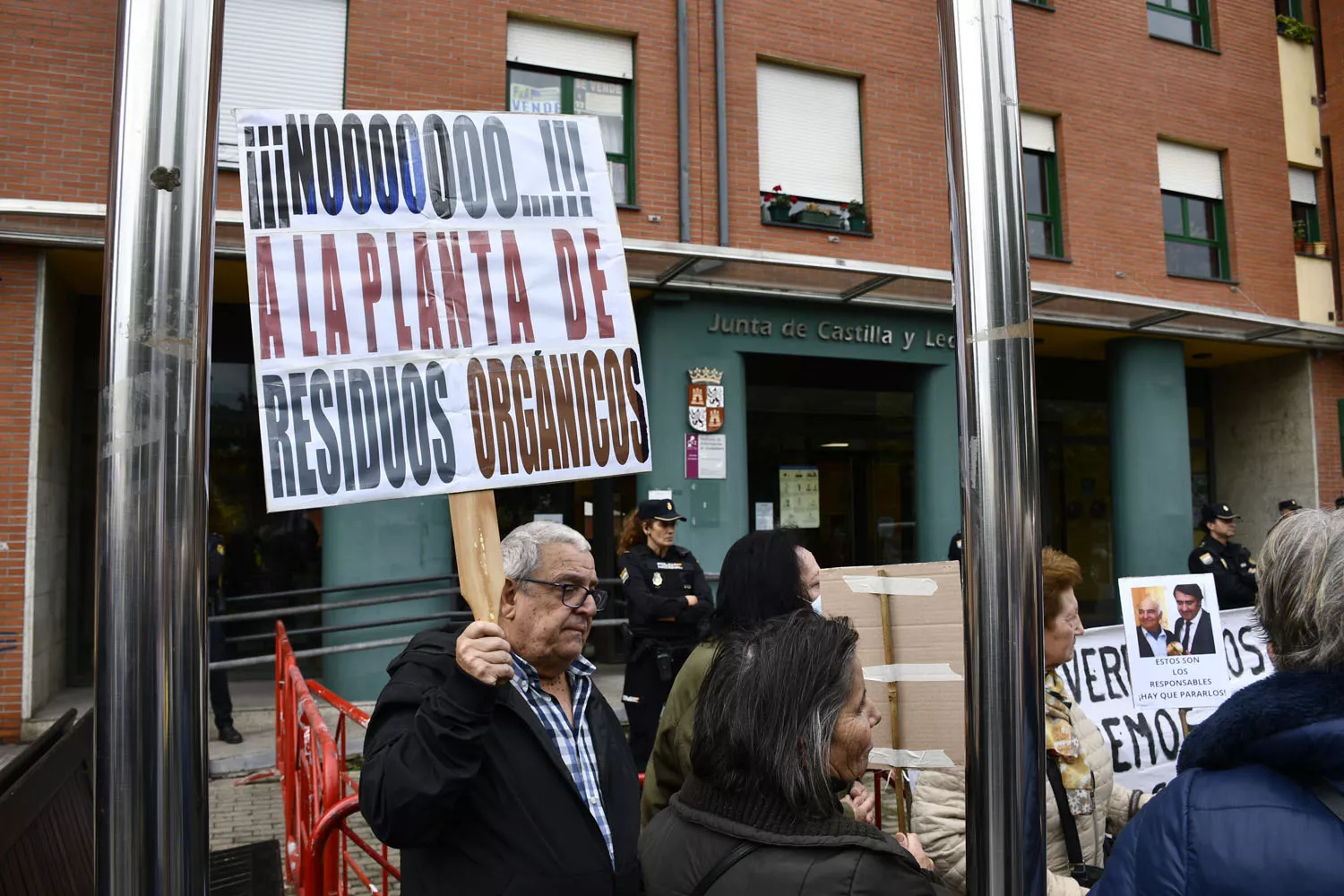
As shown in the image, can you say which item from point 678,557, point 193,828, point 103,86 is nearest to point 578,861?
point 193,828

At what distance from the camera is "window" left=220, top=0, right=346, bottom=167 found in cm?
955

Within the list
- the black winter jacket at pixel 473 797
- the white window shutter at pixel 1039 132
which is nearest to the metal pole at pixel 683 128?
the white window shutter at pixel 1039 132

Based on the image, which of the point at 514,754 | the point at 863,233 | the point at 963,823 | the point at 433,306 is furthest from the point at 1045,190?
the point at 514,754

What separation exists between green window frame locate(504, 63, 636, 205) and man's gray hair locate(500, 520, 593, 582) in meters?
8.58

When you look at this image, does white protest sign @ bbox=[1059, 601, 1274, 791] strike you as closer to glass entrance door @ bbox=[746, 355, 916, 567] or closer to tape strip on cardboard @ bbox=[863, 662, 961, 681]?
tape strip on cardboard @ bbox=[863, 662, 961, 681]

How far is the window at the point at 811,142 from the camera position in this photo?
37.2ft

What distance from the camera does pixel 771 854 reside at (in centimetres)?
163

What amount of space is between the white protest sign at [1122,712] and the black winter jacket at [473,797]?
10.9 feet

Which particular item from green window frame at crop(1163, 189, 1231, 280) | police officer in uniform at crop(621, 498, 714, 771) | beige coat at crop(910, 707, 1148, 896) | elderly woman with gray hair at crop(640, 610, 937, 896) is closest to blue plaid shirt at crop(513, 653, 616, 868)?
elderly woman with gray hair at crop(640, 610, 937, 896)

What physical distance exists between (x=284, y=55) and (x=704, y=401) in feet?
18.7

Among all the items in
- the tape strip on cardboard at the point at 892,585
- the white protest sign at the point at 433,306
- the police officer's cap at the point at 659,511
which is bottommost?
the tape strip on cardboard at the point at 892,585

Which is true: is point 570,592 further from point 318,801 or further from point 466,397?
point 318,801

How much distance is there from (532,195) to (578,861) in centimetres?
151

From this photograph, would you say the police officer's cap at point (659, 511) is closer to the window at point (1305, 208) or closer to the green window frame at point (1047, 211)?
the green window frame at point (1047, 211)
